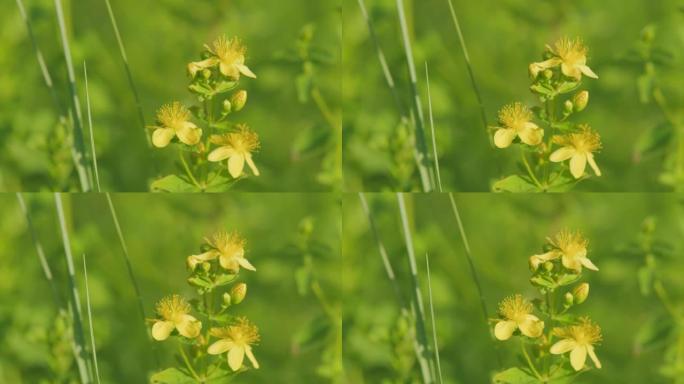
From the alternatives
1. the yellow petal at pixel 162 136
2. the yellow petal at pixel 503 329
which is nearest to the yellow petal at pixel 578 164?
the yellow petal at pixel 503 329

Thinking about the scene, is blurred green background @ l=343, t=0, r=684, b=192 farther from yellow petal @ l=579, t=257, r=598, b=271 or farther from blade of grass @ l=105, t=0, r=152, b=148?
blade of grass @ l=105, t=0, r=152, b=148

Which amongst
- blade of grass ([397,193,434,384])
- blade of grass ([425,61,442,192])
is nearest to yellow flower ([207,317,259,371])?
blade of grass ([397,193,434,384])

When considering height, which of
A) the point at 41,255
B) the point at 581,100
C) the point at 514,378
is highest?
the point at 581,100

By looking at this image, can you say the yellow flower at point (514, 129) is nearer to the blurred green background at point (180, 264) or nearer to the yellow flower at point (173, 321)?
the blurred green background at point (180, 264)

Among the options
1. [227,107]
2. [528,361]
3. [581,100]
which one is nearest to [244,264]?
[227,107]

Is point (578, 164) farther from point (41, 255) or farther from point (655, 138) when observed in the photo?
point (41, 255)

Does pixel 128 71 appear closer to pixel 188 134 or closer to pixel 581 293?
pixel 188 134

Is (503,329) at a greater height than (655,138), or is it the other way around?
(655,138)
